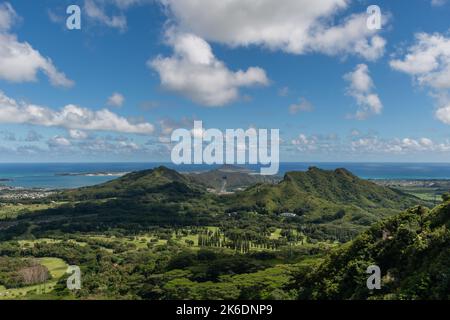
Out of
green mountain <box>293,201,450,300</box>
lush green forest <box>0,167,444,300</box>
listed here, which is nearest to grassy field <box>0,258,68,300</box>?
lush green forest <box>0,167,444,300</box>

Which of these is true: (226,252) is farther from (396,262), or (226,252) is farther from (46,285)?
(396,262)

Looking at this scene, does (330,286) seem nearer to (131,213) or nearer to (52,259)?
(52,259)

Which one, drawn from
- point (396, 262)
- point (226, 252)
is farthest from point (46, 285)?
point (396, 262)

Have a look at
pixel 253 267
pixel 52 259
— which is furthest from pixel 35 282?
pixel 253 267

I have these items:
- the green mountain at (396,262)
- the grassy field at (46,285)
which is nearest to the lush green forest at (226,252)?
the green mountain at (396,262)

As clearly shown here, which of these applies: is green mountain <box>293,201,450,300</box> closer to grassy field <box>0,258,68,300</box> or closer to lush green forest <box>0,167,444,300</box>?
lush green forest <box>0,167,444,300</box>

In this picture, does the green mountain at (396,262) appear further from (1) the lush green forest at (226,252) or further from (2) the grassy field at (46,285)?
(2) the grassy field at (46,285)
